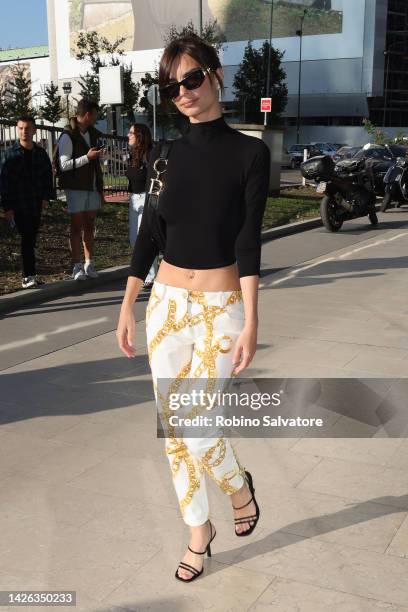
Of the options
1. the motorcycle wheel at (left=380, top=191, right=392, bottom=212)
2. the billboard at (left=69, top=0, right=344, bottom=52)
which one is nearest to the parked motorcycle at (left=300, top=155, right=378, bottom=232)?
the motorcycle wheel at (left=380, top=191, right=392, bottom=212)

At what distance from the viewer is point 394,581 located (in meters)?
2.77

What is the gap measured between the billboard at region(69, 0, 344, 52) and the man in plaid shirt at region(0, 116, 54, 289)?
270 ft

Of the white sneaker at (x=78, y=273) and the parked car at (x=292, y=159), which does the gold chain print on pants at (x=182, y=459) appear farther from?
the parked car at (x=292, y=159)

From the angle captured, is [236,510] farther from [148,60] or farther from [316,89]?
[148,60]

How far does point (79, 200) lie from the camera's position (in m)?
8.33

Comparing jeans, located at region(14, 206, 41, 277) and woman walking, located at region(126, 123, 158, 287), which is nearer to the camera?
woman walking, located at region(126, 123, 158, 287)

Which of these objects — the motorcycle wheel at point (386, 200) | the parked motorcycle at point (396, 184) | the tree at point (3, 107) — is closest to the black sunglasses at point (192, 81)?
the parked motorcycle at point (396, 184)

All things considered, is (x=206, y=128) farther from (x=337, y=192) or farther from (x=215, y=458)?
(x=337, y=192)

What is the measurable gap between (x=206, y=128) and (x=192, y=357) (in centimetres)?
83

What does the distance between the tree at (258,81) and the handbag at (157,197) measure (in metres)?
69.5

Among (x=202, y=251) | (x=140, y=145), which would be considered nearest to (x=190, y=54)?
(x=202, y=251)

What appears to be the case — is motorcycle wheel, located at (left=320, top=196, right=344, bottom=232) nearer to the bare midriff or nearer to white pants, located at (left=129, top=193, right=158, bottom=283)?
white pants, located at (left=129, top=193, right=158, bottom=283)

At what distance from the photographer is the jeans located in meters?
8.09

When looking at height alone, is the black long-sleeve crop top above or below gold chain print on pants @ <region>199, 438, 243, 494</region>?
above
